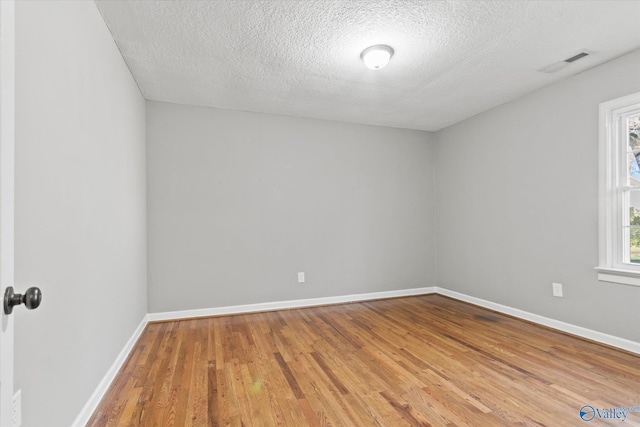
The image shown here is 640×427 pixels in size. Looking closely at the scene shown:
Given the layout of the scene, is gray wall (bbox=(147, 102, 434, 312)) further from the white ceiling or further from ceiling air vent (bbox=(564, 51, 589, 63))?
ceiling air vent (bbox=(564, 51, 589, 63))

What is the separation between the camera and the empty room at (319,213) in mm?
1525

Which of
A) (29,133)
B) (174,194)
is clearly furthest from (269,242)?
(29,133)

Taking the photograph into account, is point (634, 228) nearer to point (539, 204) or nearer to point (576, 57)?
point (539, 204)

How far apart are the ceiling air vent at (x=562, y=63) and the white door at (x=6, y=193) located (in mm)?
3532

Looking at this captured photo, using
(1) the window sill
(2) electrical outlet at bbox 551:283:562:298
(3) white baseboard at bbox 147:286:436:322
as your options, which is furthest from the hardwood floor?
(1) the window sill

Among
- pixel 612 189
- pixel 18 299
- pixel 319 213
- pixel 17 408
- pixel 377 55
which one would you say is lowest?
pixel 17 408

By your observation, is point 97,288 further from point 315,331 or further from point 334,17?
point 334,17

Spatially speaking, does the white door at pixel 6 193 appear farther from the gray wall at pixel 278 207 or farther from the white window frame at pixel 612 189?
the white window frame at pixel 612 189

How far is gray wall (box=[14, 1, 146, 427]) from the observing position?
1.19 metres

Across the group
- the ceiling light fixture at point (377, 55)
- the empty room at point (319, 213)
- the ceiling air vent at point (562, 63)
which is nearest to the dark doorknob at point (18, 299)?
the empty room at point (319, 213)

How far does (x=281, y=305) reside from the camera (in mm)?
4000

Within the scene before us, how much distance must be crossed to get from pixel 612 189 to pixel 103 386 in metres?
4.25

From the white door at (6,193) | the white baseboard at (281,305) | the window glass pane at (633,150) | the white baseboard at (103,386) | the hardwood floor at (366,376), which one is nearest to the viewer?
the white door at (6,193)

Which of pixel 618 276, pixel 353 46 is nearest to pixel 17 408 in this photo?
pixel 353 46
